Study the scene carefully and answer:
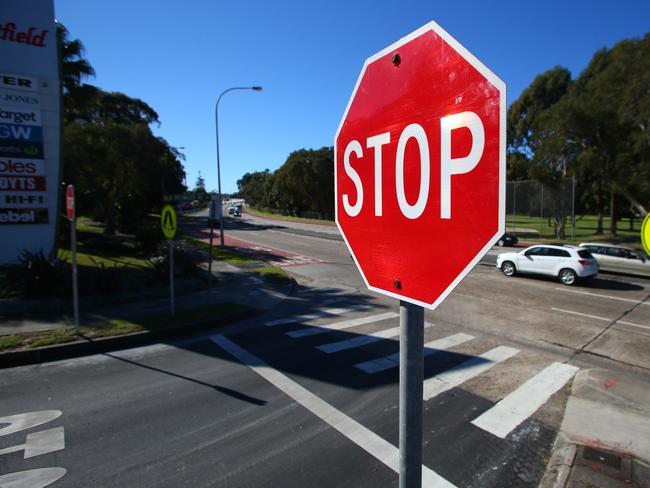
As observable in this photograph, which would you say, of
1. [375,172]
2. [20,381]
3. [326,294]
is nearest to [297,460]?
[375,172]

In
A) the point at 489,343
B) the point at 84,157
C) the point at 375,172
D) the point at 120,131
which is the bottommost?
the point at 489,343

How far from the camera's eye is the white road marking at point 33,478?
3.54 meters

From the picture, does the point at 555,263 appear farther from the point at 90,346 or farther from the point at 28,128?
the point at 28,128

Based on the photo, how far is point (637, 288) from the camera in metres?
13.6

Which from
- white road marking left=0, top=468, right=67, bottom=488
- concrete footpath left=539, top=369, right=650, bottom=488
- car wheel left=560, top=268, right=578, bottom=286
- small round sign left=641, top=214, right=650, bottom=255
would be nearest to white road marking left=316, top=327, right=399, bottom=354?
concrete footpath left=539, top=369, right=650, bottom=488

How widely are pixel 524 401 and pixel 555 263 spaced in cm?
1118

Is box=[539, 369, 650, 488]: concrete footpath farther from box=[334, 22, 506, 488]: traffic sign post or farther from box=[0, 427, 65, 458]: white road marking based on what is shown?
box=[0, 427, 65, 458]: white road marking

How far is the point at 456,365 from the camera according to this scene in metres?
6.54

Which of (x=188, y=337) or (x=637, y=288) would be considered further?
(x=637, y=288)

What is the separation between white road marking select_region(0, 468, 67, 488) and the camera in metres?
3.54

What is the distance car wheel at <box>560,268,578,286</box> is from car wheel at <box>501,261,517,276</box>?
178 cm

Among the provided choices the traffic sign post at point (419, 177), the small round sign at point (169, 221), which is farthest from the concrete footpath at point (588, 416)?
the traffic sign post at point (419, 177)

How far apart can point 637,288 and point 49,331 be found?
17.7 meters

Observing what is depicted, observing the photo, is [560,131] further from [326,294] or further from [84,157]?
[84,157]
